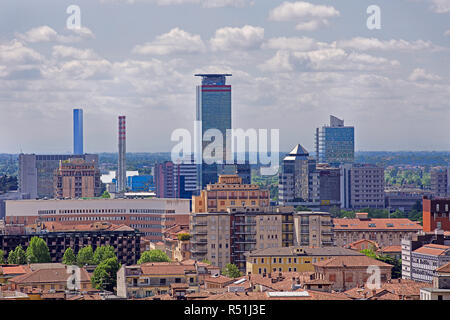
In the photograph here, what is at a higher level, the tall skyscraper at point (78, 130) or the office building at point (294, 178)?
the tall skyscraper at point (78, 130)

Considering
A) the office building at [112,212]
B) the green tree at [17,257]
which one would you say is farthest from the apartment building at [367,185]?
the green tree at [17,257]

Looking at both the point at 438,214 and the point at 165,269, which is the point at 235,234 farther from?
the point at 438,214

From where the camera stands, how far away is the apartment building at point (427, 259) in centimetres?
1587

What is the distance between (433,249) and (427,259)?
44cm

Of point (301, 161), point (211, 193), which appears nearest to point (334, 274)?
point (211, 193)

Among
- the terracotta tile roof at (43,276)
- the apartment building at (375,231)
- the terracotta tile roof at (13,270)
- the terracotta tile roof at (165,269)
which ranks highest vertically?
the terracotta tile roof at (165,269)

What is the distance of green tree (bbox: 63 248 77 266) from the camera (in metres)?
16.8

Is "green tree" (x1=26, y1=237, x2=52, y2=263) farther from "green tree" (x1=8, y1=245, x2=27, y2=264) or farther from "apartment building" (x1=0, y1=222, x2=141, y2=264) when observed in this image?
"apartment building" (x1=0, y1=222, x2=141, y2=264)

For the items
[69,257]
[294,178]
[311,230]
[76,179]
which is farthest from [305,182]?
[69,257]

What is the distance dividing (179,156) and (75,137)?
6.77 m

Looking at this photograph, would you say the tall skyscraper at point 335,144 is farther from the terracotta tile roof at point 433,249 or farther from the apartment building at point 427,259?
the apartment building at point 427,259

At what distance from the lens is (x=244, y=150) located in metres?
29.2

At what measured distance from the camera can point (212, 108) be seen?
3634cm

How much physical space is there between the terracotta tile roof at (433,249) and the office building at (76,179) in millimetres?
19358
